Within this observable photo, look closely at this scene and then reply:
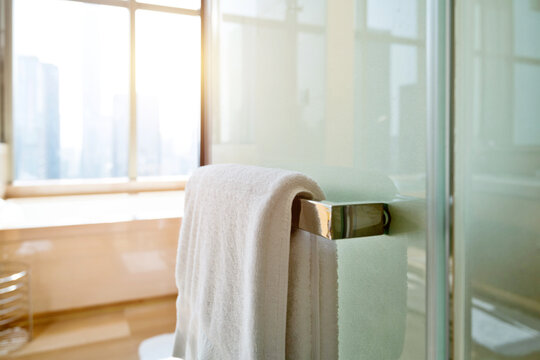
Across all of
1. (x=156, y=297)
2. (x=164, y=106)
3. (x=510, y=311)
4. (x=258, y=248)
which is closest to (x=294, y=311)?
(x=258, y=248)

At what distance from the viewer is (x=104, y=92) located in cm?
189

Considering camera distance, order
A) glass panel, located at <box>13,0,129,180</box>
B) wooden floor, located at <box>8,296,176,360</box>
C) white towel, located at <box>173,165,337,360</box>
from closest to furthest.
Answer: white towel, located at <box>173,165,337,360</box> < wooden floor, located at <box>8,296,176,360</box> < glass panel, located at <box>13,0,129,180</box>

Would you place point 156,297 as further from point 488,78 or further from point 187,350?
point 488,78

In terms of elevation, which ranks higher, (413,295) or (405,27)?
(405,27)

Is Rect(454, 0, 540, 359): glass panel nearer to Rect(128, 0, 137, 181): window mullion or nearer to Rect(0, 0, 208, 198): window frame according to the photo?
Rect(0, 0, 208, 198): window frame

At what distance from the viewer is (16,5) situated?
166 cm

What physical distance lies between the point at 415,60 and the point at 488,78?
77mm

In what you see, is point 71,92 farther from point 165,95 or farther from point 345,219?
point 345,219

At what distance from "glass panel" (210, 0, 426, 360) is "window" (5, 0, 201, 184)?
125 cm

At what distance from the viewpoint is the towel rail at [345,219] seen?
0.34 meters

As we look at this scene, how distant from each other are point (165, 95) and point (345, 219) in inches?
66.4

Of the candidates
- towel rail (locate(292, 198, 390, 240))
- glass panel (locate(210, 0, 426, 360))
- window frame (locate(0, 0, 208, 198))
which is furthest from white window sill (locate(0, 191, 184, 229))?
towel rail (locate(292, 198, 390, 240))

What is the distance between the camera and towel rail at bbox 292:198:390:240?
1.11 ft

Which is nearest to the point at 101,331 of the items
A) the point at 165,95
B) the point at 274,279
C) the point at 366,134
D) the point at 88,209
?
the point at 88,209
